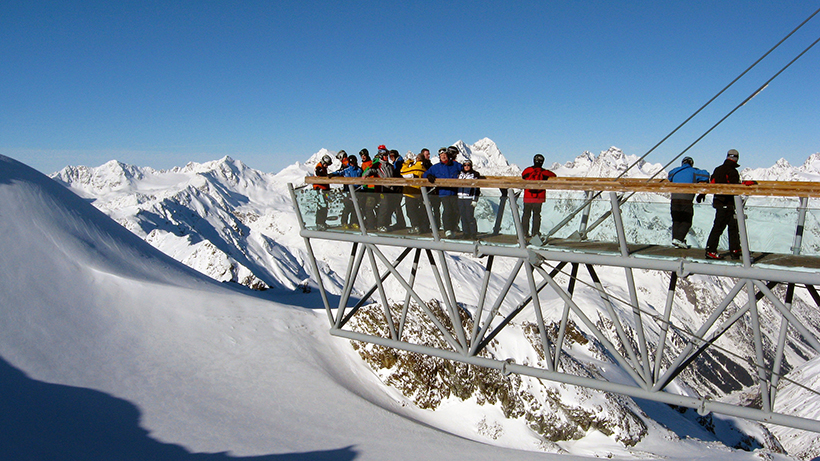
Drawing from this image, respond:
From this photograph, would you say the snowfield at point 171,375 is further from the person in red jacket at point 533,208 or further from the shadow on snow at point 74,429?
the person in red jacket at point 533,208

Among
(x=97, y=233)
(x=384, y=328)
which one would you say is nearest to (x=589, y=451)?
(x=384, y=328)

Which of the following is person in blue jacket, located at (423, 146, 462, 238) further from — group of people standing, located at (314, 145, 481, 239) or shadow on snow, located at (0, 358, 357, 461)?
shadow on snow, located at (0, 358, 357, 461)

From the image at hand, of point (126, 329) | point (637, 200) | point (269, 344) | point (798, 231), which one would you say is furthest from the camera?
point (269, 344)

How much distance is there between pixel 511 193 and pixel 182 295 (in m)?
15.8

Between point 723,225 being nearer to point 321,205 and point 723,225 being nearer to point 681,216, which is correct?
point 681,216

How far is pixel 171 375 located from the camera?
15984mm

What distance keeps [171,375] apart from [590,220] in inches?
497

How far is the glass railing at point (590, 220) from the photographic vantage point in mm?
9023

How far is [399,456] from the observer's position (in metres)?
13.7

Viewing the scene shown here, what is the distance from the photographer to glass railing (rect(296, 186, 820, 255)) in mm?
9023

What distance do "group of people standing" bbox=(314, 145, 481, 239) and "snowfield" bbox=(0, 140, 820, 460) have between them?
5767 millimetres

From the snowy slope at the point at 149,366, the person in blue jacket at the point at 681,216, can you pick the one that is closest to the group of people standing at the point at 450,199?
the person in blue jacket at the point at 681,216

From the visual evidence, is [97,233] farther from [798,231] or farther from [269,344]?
[798,231]

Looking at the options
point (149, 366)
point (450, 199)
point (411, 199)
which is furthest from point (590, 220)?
point (149, 366)
